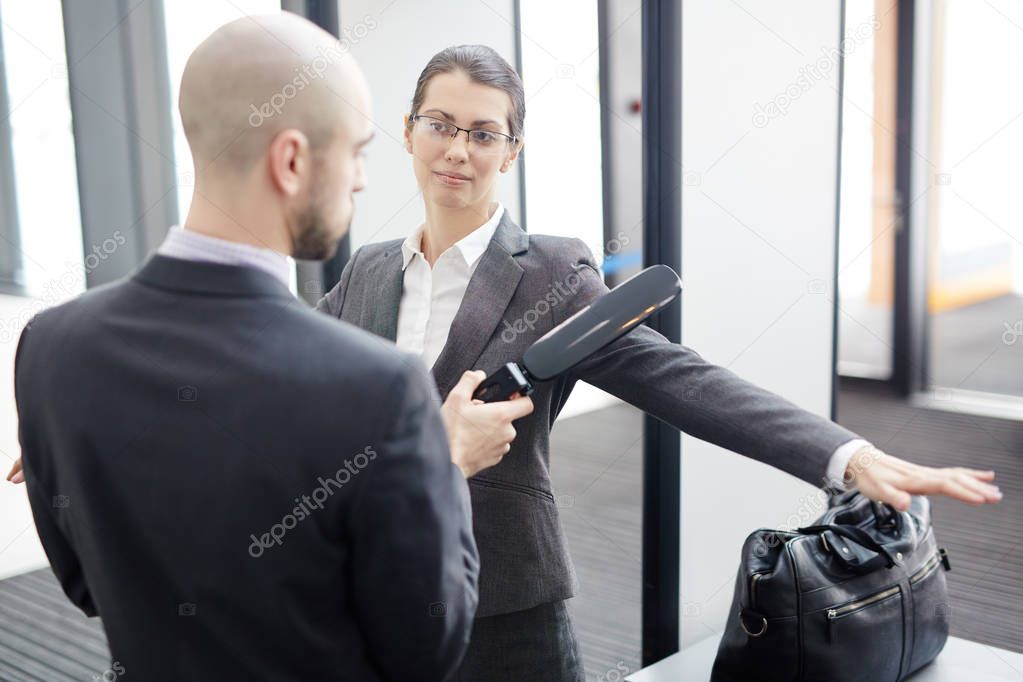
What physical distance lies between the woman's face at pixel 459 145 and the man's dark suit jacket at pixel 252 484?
21.4 inches

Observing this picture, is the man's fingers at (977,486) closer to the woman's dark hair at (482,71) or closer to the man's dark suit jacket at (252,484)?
the man's dark suit jacket at (252,484)

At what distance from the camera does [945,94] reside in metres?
4.28

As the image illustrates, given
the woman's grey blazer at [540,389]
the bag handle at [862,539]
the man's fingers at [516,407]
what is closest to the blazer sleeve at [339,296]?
the woman's grey blazer at [540,389]

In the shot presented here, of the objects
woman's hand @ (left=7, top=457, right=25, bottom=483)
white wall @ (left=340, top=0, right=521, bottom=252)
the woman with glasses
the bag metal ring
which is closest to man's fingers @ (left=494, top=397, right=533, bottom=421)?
the woman with glasses

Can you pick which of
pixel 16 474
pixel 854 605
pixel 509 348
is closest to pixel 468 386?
pixel 509 348

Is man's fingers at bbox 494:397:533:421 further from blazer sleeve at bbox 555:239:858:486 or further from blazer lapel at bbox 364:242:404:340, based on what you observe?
blazer lapel at bbox 364:242:404:340

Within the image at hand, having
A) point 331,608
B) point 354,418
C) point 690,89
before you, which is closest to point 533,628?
point 331,608

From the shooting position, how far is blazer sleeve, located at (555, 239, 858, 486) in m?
1.12

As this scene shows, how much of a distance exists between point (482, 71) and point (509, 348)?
0.38m

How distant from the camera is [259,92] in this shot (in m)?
0.72

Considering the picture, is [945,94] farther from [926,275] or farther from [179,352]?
[179,352]

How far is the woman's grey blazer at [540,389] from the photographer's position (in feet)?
3.92

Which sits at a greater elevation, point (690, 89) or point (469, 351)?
point (690, 89)

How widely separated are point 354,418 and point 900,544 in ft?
3.71
